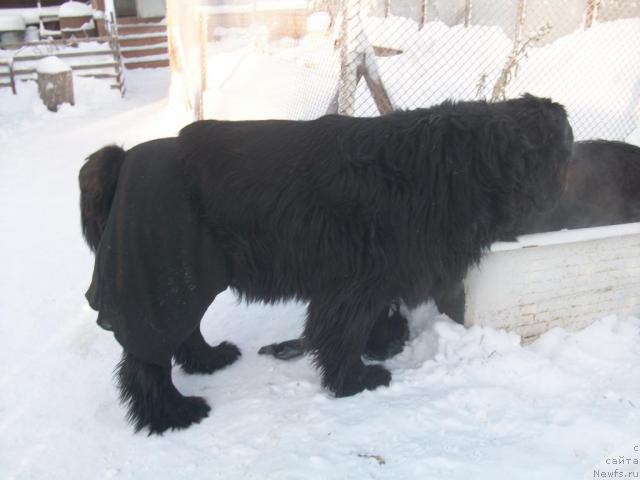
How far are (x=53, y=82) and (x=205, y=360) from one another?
9477 millimetres

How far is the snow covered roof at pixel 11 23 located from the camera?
1378 cm

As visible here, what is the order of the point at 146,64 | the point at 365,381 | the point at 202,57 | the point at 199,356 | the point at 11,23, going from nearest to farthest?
the point at 365,381 < the point at 199,356 < the point at 202,57 < the point at 11,23 < the point at 146,64

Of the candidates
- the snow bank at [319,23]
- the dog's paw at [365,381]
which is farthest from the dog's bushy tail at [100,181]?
the snow bank at [319,23]

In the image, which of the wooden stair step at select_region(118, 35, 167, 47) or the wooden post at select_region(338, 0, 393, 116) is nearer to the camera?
the wooden post at select_region(338, 0, 393, 116)

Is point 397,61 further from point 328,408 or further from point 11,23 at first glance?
point 11,23

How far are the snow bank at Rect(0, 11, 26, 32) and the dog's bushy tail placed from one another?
44.9 ft

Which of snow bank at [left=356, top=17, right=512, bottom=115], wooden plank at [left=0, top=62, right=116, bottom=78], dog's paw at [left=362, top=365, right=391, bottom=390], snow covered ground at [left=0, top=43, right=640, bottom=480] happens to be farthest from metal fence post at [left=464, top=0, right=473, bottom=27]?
dog's paw at [left=362, top=365, right=391, bottom=390]

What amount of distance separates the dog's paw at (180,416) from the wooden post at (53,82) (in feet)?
32.2

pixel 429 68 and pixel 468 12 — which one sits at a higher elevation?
pixel 468 12

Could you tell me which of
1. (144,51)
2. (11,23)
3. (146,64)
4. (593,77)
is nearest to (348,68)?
(593,77)

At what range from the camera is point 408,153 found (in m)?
2.87

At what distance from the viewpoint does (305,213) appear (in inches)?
111

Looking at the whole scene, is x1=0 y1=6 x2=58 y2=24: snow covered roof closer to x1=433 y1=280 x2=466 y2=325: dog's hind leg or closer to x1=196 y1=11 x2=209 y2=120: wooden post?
x1=196 y1=11 x2=209 y2=120: wooden post

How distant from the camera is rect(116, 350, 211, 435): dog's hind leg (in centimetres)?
286
